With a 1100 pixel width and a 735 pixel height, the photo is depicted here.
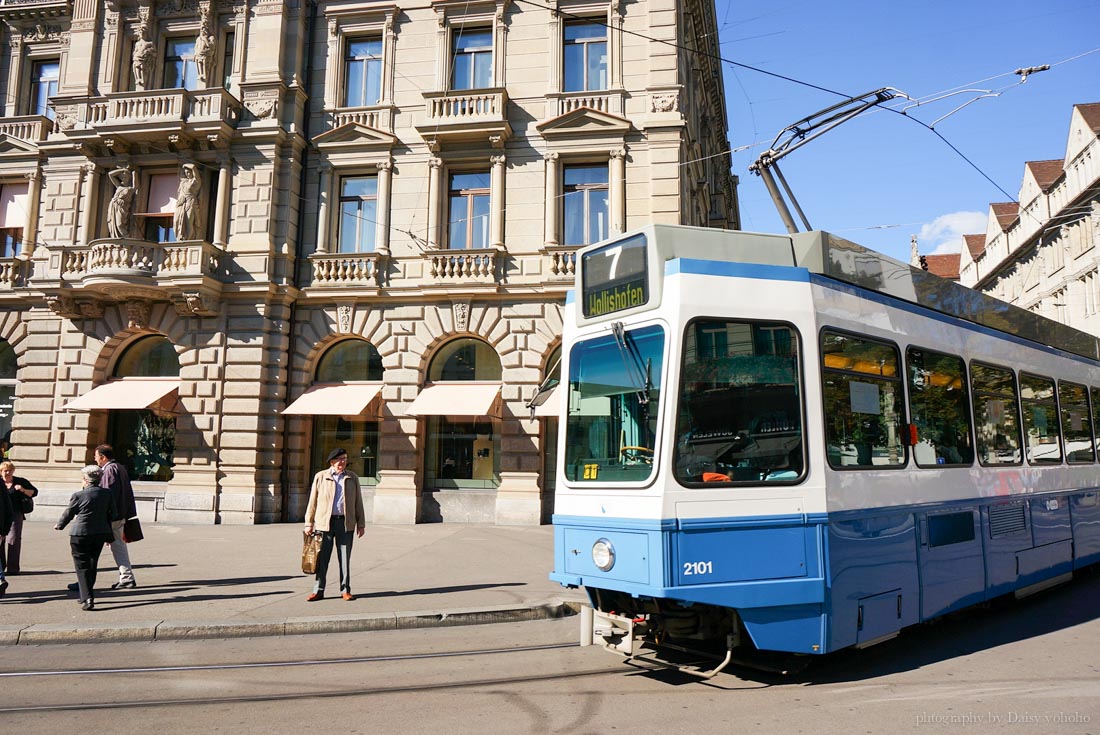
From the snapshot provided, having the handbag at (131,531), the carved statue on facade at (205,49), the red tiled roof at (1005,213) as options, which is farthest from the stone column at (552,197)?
the red tiled roof at (1005,213)

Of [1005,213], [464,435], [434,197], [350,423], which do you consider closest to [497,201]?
[434,197]

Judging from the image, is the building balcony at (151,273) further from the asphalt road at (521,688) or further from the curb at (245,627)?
the asphalt road at (521,688)

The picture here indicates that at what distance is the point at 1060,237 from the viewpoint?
147 feet

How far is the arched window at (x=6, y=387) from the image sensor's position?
2056 cm

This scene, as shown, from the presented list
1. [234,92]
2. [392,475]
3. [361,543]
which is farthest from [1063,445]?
[234,92]

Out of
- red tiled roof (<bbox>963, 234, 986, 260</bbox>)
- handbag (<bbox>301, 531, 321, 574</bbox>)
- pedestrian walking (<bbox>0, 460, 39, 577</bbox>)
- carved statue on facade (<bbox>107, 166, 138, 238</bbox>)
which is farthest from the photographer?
red tiled roof (<bbox>963, 234, 986, 260</bbox>)

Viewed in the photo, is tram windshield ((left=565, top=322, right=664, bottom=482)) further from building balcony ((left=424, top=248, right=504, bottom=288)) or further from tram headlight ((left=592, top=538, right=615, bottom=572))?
building balcony ((left=424, top=248, right=504, bottom=288))

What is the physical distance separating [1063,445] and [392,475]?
13525 mm

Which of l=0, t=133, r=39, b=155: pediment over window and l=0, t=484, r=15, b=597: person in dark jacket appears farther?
l=0, t=133, r=39, b=155: pediment over window

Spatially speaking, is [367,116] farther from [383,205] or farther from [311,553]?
[311,553]

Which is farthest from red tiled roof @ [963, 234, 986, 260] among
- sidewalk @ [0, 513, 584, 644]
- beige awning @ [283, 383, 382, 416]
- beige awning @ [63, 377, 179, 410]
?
beige awning @ [63, 377, 179, 410]

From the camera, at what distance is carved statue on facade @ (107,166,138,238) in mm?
19453

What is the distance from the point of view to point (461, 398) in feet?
59.7

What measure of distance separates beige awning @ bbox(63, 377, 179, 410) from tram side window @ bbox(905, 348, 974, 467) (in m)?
17.1
